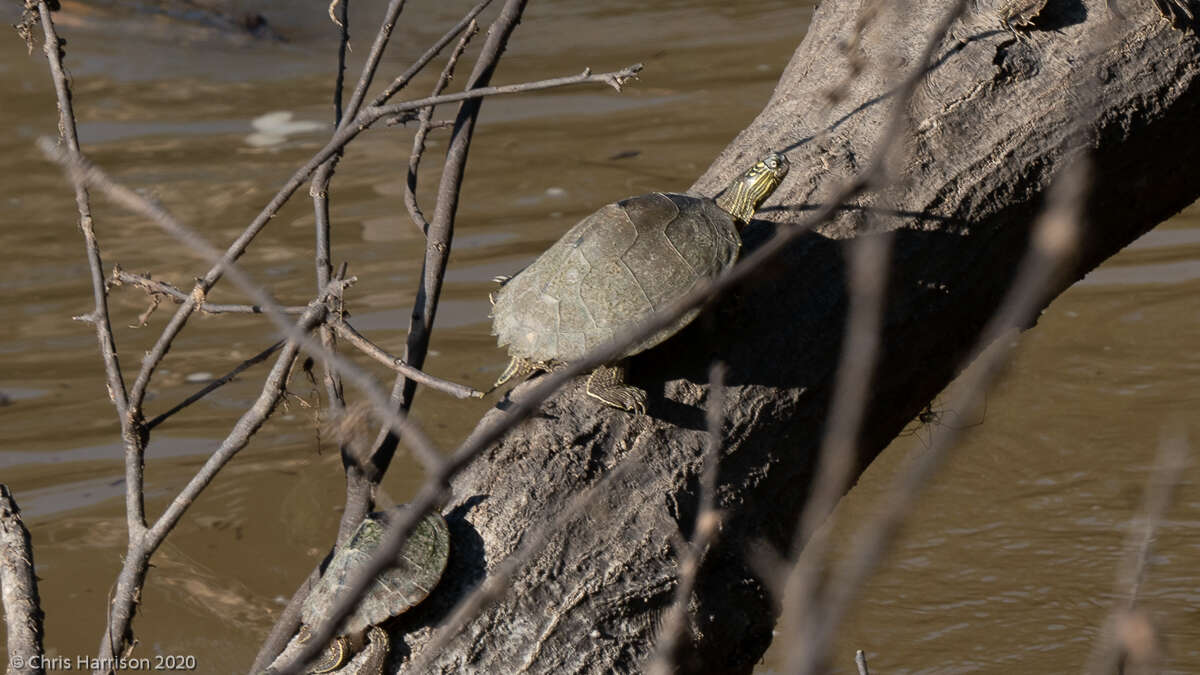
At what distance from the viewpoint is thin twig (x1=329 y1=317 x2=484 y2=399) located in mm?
1229

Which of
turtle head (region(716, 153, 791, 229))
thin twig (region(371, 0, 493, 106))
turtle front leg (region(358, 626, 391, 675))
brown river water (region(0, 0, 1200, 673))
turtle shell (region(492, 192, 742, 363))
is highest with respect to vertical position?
thin twig (region(371, 0, 493, 106))

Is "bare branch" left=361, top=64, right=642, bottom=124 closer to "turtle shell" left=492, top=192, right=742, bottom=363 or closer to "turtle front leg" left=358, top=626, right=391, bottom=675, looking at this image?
"turtle shell" left=492, top=192, right=742, bottom=363

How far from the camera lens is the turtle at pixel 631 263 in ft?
7.11

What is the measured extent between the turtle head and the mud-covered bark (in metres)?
0.04

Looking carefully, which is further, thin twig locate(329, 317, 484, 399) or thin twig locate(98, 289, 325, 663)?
thin twig locate(98, 289, 325, 663)

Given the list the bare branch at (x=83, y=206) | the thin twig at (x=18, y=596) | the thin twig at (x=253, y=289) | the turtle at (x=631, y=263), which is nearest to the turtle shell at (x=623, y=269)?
the turtle at (x=631, y=263)

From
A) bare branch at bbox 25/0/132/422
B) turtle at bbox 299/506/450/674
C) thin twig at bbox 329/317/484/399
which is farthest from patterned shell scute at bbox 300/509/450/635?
bare branch at bbox 25/0/132/422

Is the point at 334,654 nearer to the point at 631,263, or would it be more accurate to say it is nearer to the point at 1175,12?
the point at 631,263

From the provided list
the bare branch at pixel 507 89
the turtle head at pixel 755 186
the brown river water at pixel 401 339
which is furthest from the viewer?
the brown river water at pixel 401 339

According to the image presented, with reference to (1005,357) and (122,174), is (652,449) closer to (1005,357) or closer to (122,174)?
(1005,357)

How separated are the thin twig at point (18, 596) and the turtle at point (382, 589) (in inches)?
16.6

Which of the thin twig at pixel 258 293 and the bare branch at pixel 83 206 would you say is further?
the bare branch at pixel 83 206

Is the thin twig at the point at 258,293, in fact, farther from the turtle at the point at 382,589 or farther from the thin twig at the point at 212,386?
Answer: the thin twig at the point at 212,386

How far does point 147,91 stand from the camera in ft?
22.4
